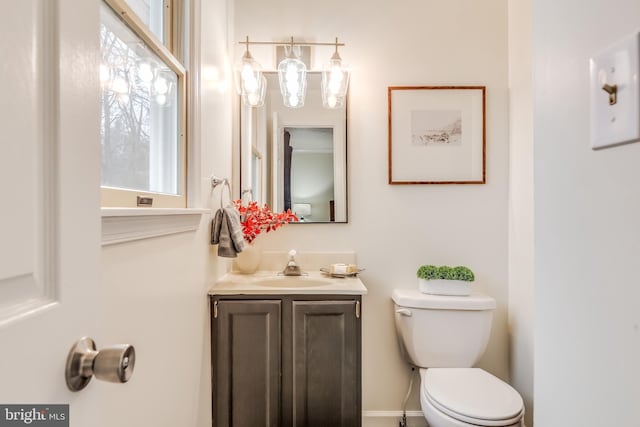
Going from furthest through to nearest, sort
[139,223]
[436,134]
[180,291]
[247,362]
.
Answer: [436,134] → [247,362] → [180,291] → [139,223]

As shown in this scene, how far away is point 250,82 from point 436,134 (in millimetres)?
1048

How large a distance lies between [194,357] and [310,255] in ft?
2.66

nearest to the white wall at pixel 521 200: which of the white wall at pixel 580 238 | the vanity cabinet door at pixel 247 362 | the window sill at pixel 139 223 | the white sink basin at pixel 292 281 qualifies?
the white sink basin at pixel 292 281

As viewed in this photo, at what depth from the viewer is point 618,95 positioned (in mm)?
384

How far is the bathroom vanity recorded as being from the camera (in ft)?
4.94

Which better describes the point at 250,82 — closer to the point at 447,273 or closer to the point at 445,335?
the point at 447,273

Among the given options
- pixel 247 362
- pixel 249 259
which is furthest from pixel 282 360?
pixel 249 259

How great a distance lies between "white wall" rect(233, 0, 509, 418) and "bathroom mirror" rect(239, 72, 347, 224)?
0.10 meters

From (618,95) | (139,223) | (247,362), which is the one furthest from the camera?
(247,362)

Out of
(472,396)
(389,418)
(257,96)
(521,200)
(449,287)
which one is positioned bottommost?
(389,418)

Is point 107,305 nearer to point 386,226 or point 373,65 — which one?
point 386,226

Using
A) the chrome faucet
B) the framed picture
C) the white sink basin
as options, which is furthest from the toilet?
the framed picture

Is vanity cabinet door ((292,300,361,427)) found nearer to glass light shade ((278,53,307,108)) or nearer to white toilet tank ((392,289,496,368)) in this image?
white toilet tank ((392,289,496,368))

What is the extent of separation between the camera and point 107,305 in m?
0.74
